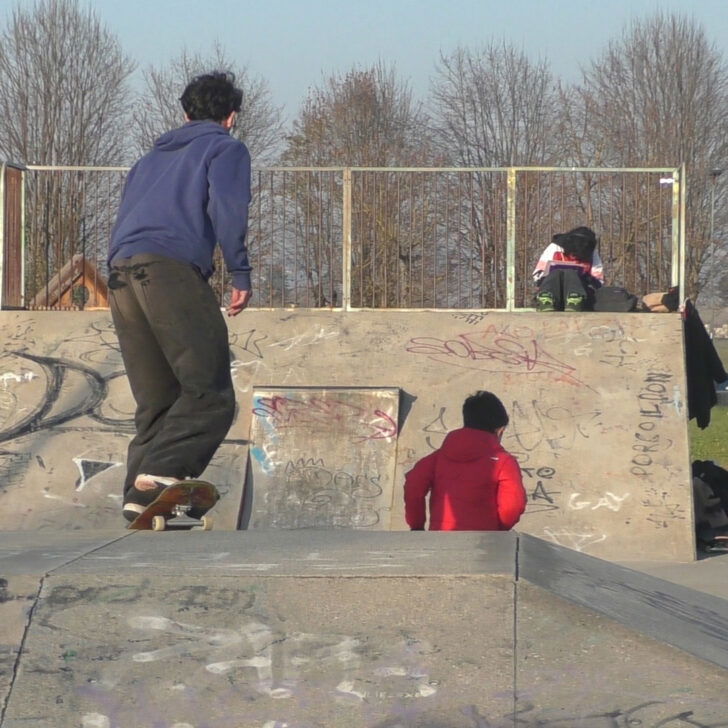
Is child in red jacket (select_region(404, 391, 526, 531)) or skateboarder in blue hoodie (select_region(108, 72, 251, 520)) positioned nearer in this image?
skateboarder in blue hoodie (select_region(108, 72, 251, 520))

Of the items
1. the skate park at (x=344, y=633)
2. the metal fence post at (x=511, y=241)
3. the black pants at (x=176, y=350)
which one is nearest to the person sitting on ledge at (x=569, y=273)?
the metal fence post at (x=511, y=241)

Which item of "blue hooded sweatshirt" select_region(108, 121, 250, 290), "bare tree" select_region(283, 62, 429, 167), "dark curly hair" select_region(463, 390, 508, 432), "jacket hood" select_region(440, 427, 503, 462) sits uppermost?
"bare tree" select_region(283, 62, 429, 167)

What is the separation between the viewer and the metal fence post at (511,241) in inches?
429

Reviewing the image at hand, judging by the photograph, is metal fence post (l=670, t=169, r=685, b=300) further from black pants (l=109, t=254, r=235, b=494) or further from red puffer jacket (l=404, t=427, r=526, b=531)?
black pants (l=109, t=254, r=235, b=494)

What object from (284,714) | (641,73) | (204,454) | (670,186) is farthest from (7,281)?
(641,73)

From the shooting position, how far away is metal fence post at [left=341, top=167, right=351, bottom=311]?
1105 centimetres

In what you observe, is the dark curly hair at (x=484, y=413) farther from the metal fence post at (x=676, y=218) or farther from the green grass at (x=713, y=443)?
the green grass at (x=713, y=443)

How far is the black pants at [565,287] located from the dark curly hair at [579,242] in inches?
7.8

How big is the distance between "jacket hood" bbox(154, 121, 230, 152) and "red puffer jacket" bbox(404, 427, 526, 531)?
77.6 inches

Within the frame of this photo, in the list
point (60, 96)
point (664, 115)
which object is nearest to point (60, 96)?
point (60, 96)

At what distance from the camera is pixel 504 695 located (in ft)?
10.7

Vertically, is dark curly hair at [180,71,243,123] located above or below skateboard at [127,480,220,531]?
above

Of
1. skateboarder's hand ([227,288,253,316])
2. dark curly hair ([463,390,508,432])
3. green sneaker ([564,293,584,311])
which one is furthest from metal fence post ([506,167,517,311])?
skateboarder's hand ([227,288,253,316])

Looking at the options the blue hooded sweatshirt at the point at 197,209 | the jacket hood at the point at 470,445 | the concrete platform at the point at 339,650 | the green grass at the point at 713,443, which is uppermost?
the blue hooded sweatshirt at the point at 197,209
